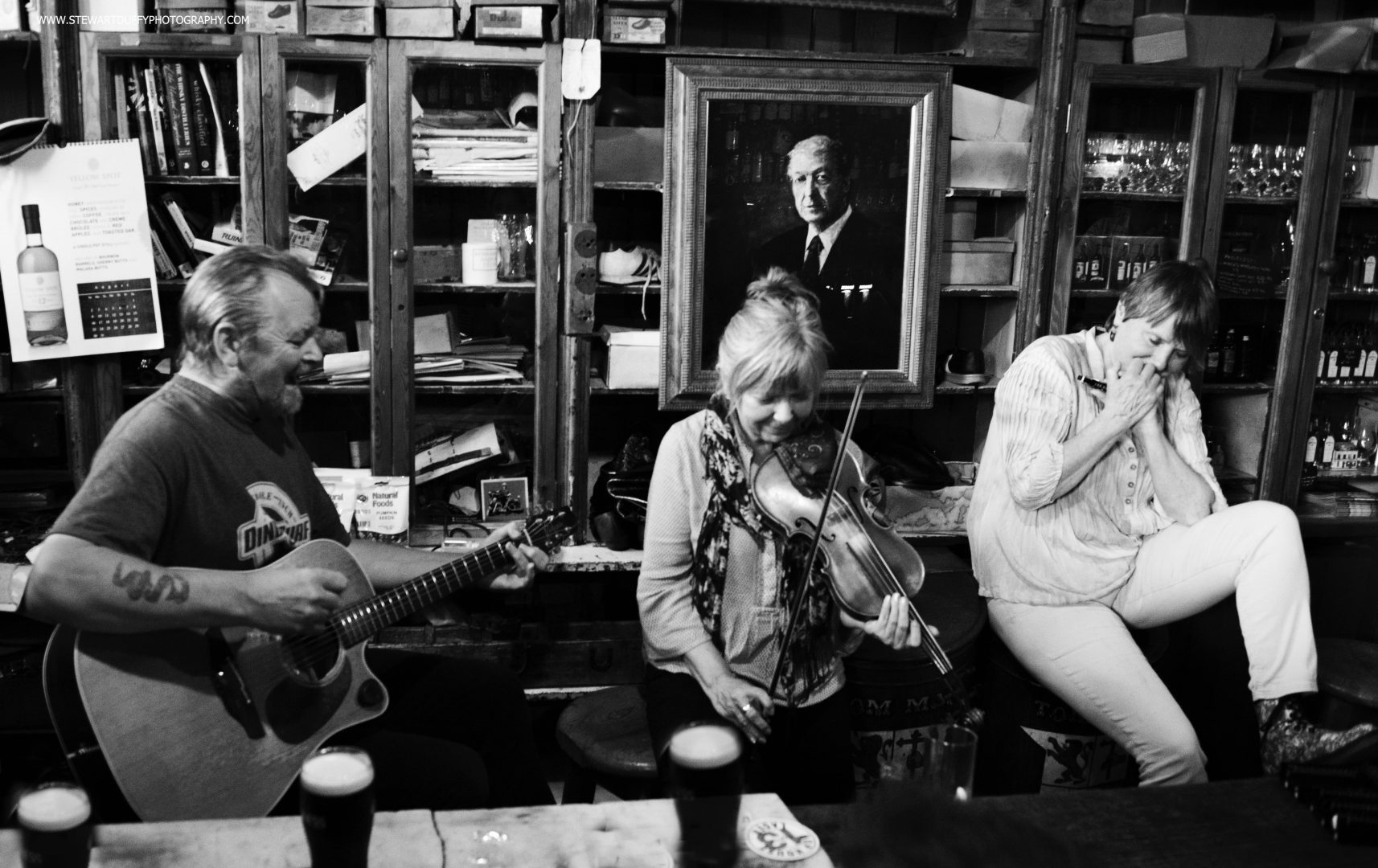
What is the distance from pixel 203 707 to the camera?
6.27 feet

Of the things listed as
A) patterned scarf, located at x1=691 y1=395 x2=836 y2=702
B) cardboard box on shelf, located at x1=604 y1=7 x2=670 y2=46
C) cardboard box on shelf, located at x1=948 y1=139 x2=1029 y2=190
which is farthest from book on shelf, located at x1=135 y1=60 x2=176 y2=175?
cardboard box on shelf, located at x1=948 y1=139 x2=1029 y2=190

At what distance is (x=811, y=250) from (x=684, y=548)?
1.33m

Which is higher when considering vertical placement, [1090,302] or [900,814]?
[1090,302]

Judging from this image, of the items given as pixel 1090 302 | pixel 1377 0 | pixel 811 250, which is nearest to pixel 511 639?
pixel 811 250

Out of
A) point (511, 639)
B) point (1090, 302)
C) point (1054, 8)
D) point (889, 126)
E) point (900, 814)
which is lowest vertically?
point (511, 639)

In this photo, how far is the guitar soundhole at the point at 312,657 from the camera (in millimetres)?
2037

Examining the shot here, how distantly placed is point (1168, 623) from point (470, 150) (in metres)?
2.07

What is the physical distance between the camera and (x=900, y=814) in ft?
3.63

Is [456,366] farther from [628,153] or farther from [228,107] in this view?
[228,107]

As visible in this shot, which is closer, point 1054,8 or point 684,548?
point 684,548

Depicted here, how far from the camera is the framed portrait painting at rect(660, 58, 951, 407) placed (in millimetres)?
3182

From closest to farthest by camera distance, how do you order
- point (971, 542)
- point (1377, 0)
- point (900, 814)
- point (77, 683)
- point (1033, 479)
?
point (900, 814) < point (77, 683) < point (1033, 479) < point (971, 542) < point (1377, 0)

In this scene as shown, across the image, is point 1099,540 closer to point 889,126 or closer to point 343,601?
point 889,126

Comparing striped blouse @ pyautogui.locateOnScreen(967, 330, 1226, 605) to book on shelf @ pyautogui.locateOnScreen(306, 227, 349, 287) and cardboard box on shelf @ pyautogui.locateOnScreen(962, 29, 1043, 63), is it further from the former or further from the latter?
book on shelf @ pyautogui.locateOnScreen(306, 227, 349, 287)
